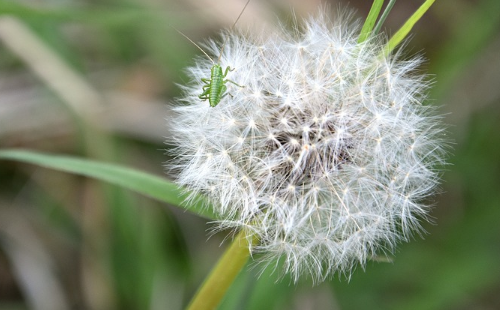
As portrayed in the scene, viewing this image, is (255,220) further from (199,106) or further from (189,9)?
(189,9)

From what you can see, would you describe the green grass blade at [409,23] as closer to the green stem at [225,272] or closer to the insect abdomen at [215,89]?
the insect abdomen at [215,89]

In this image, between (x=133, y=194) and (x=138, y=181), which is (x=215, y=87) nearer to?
(x=138, y=181)

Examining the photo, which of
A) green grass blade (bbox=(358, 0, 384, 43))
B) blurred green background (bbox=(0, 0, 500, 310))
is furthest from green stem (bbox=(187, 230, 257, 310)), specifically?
blurred green background (bbox=(0, 0, 500, 310))

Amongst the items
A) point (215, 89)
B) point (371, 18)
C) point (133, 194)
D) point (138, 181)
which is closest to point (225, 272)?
point (138, 181)

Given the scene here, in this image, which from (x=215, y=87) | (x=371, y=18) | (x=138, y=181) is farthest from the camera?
(x=215, y=87)

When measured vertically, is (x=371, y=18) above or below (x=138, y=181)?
above

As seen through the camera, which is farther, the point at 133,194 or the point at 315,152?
the point at 133,194

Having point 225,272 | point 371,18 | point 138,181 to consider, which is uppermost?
point 371,18
